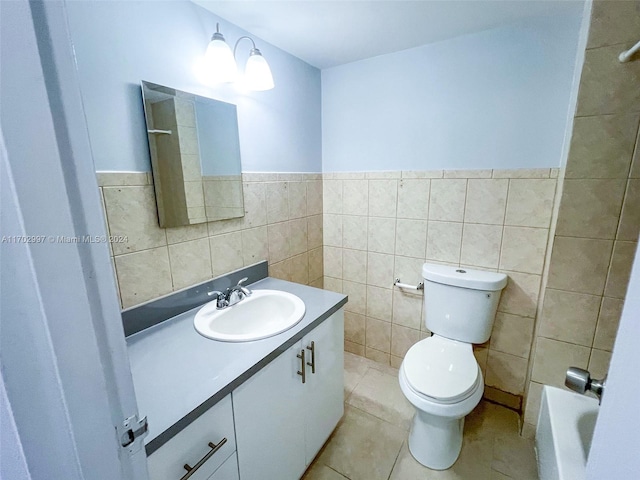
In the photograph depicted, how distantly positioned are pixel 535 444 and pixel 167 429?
1800 millimetres

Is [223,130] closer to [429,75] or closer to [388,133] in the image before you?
[388,133]

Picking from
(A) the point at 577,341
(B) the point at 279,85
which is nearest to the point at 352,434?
(A) the point at 577,341

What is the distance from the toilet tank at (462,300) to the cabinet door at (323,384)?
24.7 inches

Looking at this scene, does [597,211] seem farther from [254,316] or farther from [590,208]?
[254,316]

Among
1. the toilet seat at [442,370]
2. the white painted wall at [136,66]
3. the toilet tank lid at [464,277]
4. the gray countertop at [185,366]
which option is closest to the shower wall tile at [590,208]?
the toilet tank lid at [464,277]

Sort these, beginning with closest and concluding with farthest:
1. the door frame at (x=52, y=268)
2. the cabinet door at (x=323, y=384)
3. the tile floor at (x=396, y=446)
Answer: the door frame at (x=52, y=268), the cabinet door at (x=323, y=384), the tile floor at (x=396, y=446)

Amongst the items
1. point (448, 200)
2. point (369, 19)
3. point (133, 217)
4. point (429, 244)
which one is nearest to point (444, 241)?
point (429, 244)

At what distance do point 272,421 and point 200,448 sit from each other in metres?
0.31

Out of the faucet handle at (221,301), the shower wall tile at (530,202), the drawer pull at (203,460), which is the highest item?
the shower wall tile at (530,202)

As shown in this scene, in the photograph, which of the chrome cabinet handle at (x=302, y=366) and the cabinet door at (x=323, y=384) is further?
the cabinet door at (x=323, y=384)

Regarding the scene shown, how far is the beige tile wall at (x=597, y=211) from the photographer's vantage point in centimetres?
109

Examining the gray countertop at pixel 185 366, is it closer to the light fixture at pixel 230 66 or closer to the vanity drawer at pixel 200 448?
the vanity drawer at pixel 200 448

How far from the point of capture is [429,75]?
64.9 inches

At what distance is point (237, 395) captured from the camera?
0.91m
